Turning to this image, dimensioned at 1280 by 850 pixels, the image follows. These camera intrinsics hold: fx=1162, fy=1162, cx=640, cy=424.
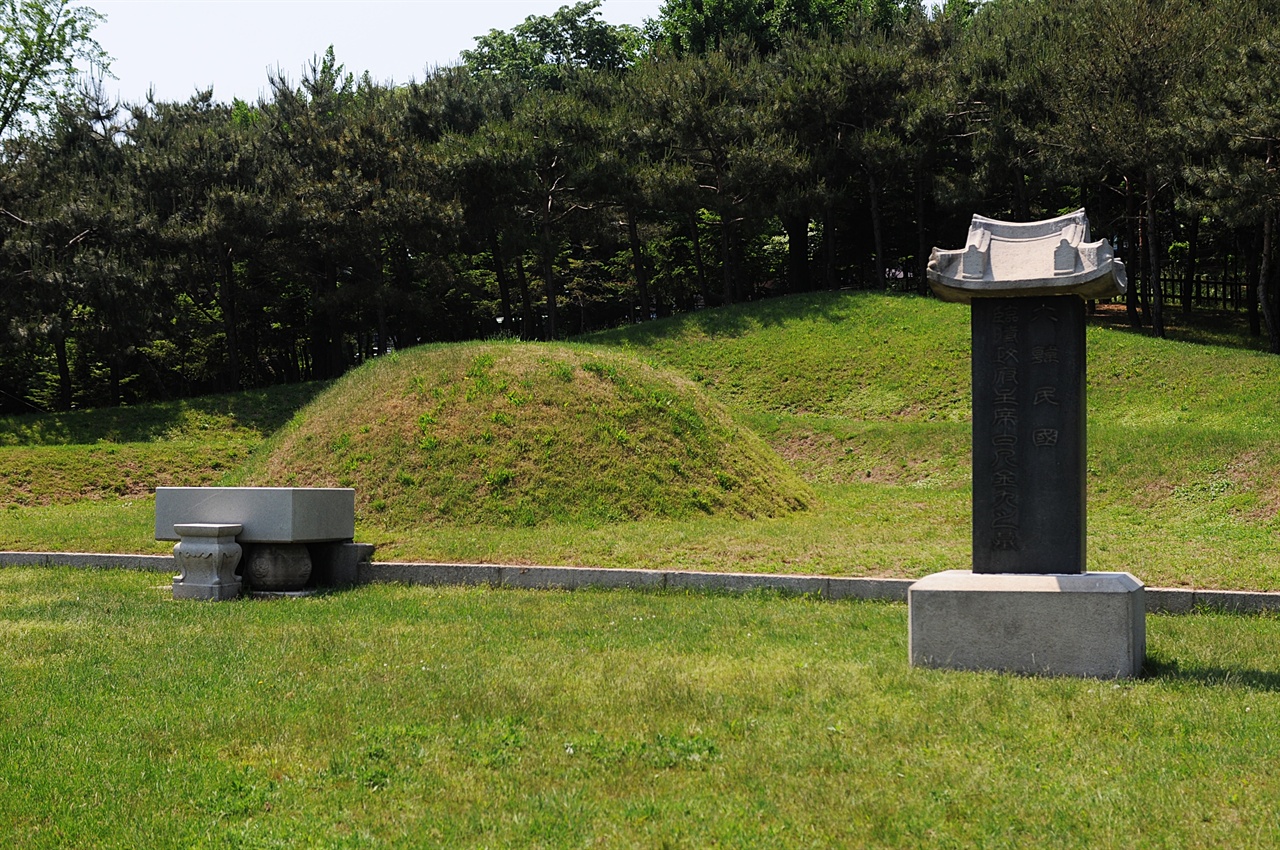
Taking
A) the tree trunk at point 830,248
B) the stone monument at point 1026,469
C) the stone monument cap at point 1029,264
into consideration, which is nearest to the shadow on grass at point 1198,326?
the tree trunk at point 830,248

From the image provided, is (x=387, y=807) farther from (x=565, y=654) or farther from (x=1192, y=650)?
(x=1192, y=650)

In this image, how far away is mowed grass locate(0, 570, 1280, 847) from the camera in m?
4.71

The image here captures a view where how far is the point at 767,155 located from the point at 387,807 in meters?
32.3

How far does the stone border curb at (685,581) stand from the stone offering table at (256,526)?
850 millimetres

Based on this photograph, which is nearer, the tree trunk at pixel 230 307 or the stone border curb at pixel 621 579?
the stone border curb at pixel 621 579

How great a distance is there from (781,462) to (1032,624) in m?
11.1

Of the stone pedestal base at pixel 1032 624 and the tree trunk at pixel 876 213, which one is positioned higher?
the tree trunk at pixel 876 213

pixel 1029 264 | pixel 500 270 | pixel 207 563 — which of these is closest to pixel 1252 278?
pixel 500 270

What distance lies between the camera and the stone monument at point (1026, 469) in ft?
23.9

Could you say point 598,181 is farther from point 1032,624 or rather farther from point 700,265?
point 1032,624

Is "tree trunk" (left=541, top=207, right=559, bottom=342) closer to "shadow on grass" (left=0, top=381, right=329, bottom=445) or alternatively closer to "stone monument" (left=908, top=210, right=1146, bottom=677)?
"shadow on grass" (left=0, top=381, right=329, bottom=445)

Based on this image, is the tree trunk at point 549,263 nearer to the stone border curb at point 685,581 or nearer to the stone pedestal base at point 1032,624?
the stone border curb at point 685,581

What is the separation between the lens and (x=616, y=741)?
19.1ft

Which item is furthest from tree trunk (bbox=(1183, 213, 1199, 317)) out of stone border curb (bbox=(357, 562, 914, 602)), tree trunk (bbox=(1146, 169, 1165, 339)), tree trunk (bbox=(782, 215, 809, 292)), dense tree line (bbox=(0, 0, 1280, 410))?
stone border curb (bbox=(357, 562, 914, 602))
